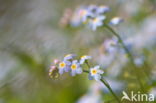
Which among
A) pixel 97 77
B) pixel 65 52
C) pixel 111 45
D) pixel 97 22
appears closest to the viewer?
pixel 97 77

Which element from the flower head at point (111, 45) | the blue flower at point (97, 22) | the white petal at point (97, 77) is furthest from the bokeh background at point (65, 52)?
the white petal at point (97, 77)

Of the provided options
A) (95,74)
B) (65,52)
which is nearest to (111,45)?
(95,74)

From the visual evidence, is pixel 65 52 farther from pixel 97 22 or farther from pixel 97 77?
pixel 97 77

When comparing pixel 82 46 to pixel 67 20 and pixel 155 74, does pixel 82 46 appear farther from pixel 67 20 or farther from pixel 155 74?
pixel 155 74

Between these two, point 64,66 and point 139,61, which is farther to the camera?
point 139,61

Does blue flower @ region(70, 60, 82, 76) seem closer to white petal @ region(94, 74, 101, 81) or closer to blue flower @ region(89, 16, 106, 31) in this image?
white petal @ region(94, 74, 101, 81)

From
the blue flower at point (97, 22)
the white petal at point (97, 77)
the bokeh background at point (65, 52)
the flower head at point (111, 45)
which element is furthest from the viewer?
the bokeh background at point (65, 52)

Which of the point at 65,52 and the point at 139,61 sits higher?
the point at 65,52

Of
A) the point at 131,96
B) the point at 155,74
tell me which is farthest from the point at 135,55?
the point at 131,96

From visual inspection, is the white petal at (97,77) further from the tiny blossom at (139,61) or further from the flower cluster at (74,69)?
the tiny blossom at (139,61)

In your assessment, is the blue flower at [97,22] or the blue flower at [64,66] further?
the blue flower at [97,22]
